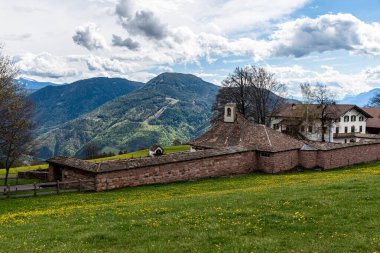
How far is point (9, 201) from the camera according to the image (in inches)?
1081

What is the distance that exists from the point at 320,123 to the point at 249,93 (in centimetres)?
1814

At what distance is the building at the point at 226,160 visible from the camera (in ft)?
112

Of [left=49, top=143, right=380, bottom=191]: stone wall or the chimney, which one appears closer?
[left=49, top=143, right=380, bottom=191]: stone wall

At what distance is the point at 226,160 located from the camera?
42188 mm

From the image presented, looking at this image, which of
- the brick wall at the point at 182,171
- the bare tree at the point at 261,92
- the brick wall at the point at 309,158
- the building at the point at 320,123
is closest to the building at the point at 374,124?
the building at the point at 320,123

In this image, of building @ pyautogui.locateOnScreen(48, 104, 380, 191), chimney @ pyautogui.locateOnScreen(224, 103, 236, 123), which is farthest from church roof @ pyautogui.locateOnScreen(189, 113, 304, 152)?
chimney @ pyautogui.locateOnScreen(224, 103, 236, 123)

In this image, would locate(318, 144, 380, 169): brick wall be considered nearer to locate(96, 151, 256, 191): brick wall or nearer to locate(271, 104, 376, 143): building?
locate(96, 151, 256, 191): brick wall

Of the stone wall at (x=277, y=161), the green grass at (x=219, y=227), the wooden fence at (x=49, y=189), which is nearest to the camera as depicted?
the green grass at (x=219, y=227)

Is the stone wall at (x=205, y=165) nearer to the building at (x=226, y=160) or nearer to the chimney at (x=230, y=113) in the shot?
the building at (x=226, y=160)

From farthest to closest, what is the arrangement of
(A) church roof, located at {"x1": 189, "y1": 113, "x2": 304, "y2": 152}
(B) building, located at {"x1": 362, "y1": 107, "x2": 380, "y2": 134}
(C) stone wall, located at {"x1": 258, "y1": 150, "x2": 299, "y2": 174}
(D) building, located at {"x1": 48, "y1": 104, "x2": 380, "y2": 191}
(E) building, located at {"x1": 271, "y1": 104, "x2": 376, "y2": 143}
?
(B) building, located at {"x1": 362, "y1": 107, "x2": 380, "y2": 134}
(E) building, located at {"x1": 271, "y1": 104, "x2": 376, "y2": 143}
(A) church roof, located at {"x1": 189, "y1": 113, "x2": 304, "y2": 152}
(C) stone wall, located at {"x1": 258, "y1": 150, "x2": 299, "y2": 174}
(D) building, located at {"x1": 48, "y1": 104, "x2": 380, "y2": 191}

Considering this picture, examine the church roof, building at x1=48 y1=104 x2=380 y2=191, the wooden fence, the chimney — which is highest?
the chimney

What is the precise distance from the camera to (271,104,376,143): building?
70750 millimetres

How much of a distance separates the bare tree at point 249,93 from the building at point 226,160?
18132 millimetres

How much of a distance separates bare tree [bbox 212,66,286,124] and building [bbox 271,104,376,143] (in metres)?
5.35
